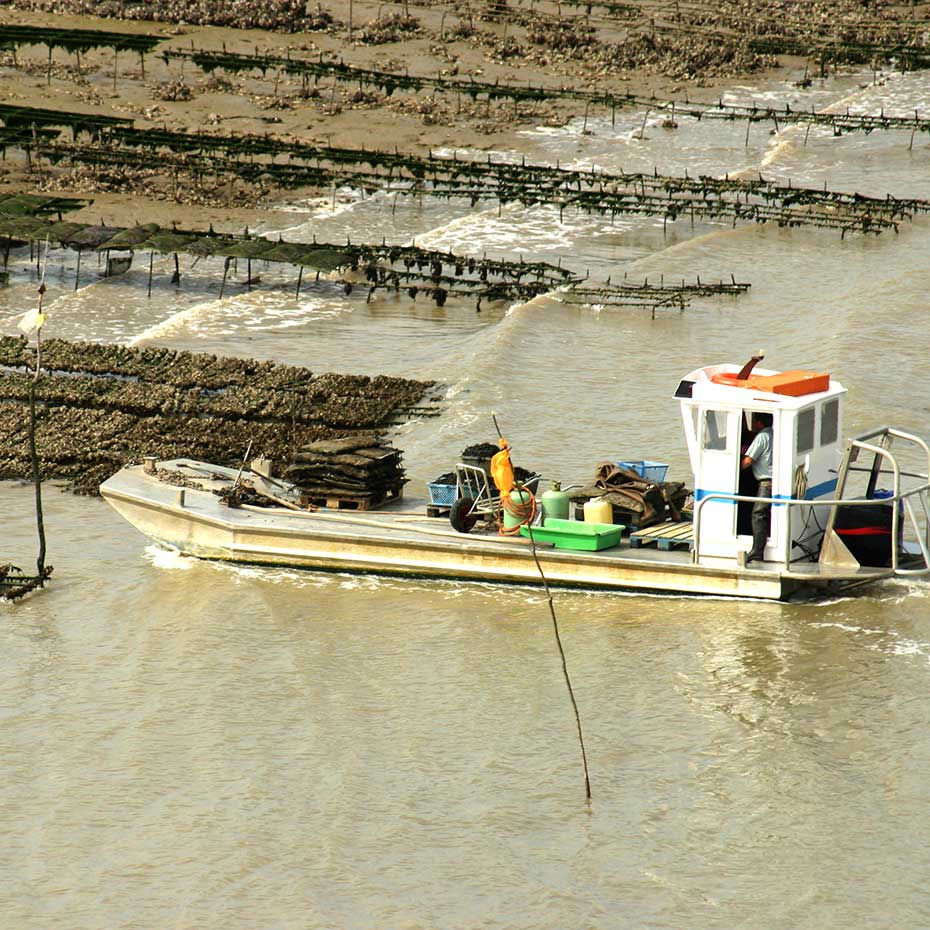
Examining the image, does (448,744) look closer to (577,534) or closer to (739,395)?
(577,534)

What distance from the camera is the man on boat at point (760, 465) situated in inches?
627

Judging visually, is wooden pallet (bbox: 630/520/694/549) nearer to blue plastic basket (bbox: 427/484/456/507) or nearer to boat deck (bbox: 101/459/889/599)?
boat deck (bbox: 101/459/889/599)

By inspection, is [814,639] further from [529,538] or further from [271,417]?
[271,417]

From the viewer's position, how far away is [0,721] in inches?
564

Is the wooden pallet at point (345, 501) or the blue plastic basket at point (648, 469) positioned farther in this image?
the wooden pallet at point (345, 501)

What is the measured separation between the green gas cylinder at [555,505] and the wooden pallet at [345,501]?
2285 millimetres

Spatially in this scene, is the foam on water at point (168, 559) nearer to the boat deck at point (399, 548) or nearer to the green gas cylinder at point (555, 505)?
the boat deck at point (399, 548)

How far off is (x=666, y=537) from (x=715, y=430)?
4.42 ft

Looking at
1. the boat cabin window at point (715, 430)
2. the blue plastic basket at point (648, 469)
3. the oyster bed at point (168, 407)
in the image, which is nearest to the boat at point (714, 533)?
the boat cabin window at point (715, 430)

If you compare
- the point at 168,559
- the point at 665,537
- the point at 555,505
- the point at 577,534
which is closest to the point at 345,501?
the point at 168,559

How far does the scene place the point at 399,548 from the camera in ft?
56.6

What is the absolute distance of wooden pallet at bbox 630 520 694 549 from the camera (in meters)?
16.8

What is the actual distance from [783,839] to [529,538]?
561cm

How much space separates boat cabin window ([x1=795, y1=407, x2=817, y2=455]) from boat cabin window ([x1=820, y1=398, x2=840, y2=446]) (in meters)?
0.20
